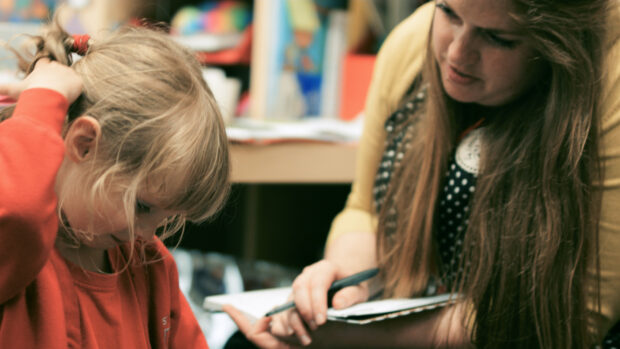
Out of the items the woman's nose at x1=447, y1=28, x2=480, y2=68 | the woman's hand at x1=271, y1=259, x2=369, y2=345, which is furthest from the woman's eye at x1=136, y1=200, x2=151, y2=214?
the woman's nose at x1=447, y1=28, x2=480, y2=68

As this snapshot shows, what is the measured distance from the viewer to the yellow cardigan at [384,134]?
801mm

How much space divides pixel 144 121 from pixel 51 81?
87 millimetres

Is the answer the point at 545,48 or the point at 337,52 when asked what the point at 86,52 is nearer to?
the point at 545,48

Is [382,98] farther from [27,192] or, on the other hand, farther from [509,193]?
[27,192]

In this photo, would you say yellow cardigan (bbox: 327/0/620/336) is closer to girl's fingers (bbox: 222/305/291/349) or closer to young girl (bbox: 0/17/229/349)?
girl's fingers (bbox: 222/305/291/349)

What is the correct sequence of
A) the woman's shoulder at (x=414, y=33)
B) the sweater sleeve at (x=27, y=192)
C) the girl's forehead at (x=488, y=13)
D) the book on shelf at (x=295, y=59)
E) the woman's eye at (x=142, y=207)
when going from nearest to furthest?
the sweater sleeve at (x=27, y=192)
the woman's eye at (x=142, y=207)
the girl's forehead at (x=488, y=13)
the woman's shoulder at (x=414, y=33)
the book on shelf at (x=295, y=59)

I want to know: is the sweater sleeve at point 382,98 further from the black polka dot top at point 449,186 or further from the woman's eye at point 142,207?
the woman's eye at point 142,207

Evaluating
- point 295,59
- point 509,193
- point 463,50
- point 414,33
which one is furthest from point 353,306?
point 295,59

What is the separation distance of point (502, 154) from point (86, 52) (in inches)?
20.4

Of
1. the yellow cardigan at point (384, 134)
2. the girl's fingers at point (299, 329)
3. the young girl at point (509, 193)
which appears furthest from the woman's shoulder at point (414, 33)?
the girl's fingers at point (299, 329)

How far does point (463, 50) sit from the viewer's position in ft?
2.59

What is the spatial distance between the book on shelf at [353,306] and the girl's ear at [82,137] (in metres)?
0.35

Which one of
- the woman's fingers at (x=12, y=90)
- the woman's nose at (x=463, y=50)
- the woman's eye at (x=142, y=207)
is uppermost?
the woman's nose at (x=463, y=50)

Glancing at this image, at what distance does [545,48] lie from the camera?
0.75 meters
